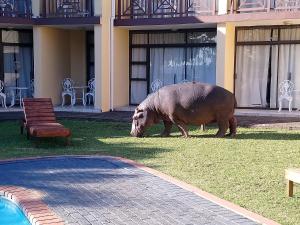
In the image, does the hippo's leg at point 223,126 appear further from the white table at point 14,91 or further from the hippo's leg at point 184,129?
the white table at point 14,91

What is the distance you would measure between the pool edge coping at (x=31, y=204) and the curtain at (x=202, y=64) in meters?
10.8

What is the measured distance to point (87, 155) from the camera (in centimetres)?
960

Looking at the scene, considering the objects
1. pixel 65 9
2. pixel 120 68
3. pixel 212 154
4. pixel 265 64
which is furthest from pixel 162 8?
pixel 212 154

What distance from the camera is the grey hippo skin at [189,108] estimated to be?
1163 cm

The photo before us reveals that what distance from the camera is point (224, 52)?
1507 centimetres

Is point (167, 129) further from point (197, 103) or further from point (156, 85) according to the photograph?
point (156, 85)

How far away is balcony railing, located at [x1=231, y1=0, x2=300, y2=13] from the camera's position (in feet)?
47.1

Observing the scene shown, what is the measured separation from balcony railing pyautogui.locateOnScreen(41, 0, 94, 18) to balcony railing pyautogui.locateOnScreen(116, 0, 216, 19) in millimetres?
1085

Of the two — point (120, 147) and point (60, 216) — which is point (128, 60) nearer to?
point (120, 147)

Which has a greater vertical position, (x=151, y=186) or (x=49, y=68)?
(x=49, y=68)

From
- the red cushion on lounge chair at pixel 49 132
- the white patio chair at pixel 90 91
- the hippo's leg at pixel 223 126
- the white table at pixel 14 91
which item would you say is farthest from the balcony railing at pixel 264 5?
the white table at pixel 14 91

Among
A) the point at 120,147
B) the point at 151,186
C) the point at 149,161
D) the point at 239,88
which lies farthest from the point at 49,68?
the point at 151,186

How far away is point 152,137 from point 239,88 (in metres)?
5.42

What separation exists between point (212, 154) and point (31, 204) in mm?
4313
